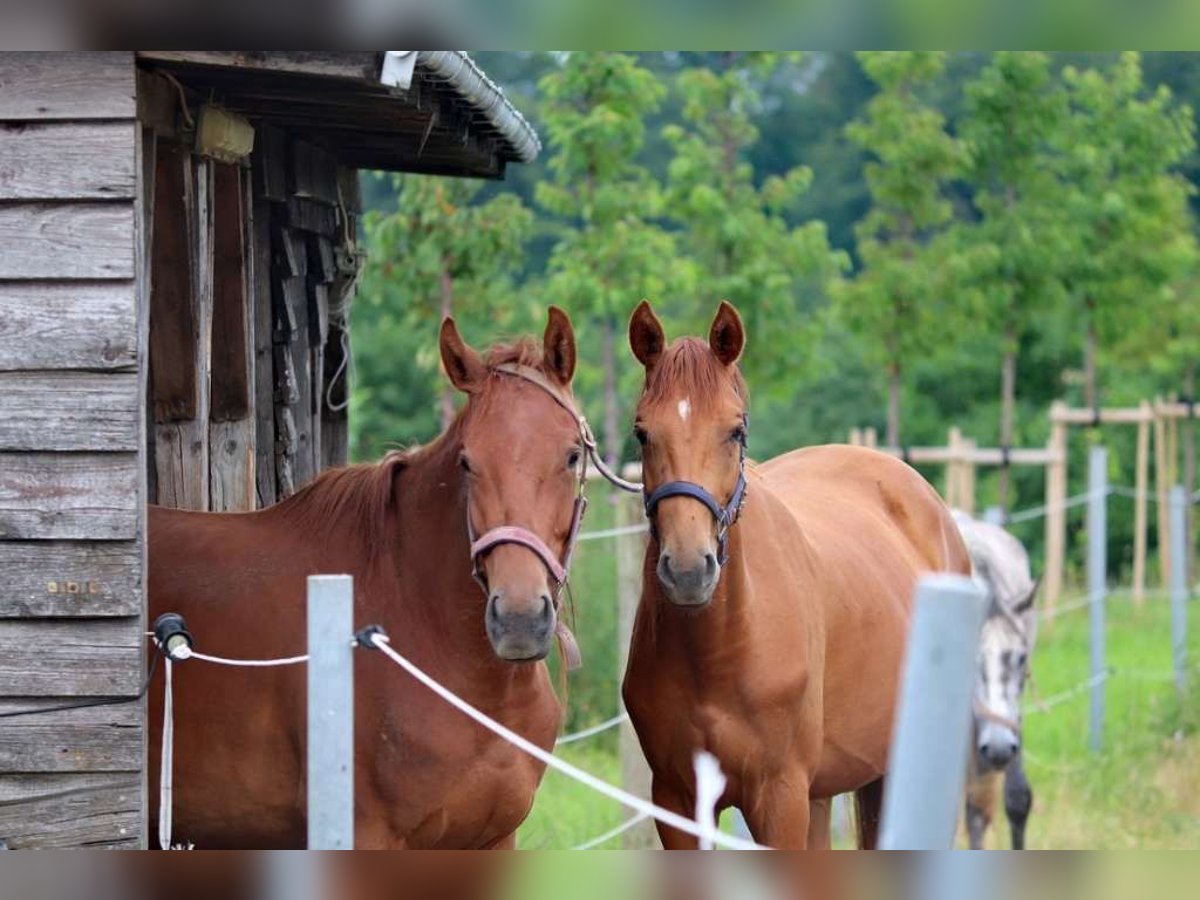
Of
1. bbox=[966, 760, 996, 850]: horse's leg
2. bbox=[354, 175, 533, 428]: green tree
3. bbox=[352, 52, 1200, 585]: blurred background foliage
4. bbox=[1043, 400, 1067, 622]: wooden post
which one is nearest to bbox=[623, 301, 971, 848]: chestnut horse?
bbox=[966, 760, 996, 850]: horse's leg

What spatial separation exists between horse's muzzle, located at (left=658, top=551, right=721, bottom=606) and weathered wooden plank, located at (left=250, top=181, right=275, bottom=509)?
270 centimetres

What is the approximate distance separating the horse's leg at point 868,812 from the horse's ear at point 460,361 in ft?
8.31

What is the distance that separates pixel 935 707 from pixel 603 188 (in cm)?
1129

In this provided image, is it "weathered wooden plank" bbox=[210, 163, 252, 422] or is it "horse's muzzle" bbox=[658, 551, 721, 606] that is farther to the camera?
"weathered wooden plank" bbox=[210, 163, 252, 422]

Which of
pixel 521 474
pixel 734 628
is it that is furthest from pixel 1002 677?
pixel 521 474

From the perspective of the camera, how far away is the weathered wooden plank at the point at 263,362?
6730 mm

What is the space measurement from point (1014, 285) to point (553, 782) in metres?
8.10

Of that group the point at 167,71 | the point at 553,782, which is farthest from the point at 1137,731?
the point at 167,71

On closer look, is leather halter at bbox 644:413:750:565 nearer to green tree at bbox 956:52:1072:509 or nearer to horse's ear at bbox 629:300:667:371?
horse's ear at bbox 629:300:667:371

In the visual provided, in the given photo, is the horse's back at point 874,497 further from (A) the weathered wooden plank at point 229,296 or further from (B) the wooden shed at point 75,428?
(B) the wooden shed at point 75,428

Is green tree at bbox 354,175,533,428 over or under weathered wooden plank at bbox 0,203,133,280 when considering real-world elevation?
over

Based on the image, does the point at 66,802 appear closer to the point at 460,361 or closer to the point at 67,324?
the point at 67,324

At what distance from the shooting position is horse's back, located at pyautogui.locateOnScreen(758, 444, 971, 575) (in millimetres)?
6289

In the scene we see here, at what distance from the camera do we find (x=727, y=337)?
483 cm
